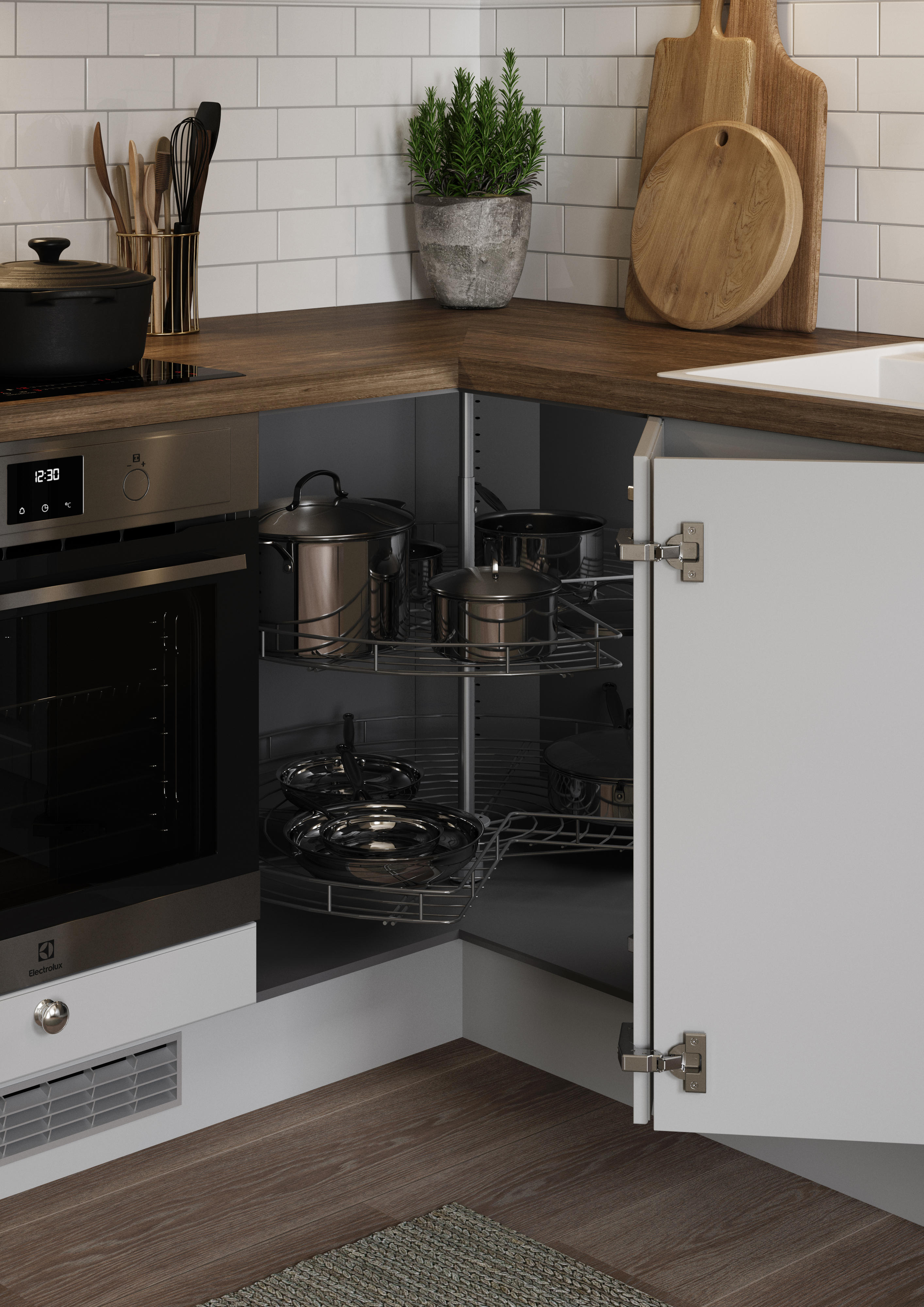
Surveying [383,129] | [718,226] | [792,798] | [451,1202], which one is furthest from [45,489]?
[383,129]

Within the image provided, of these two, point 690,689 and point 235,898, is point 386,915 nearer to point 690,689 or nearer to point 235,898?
point 235,898

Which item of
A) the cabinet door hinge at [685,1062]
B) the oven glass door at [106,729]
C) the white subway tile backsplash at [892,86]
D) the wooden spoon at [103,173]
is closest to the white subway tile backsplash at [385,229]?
the wooden spoon at [103,173]

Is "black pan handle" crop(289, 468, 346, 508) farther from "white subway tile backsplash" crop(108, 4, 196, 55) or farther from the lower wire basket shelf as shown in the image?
"white subway tile backsplash" crop(108, 4, 196, 55)

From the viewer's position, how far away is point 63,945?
2174 millimetres

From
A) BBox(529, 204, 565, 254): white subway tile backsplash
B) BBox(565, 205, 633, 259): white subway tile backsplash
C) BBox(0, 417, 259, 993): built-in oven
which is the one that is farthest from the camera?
BBox(529, 204, 565, 254): white subway tile backsplash

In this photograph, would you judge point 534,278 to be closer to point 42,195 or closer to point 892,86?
point 892,86

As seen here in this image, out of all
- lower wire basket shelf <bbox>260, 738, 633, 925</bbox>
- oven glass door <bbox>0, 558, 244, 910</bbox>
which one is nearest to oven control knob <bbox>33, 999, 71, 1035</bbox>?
oven glass door <bbox>0, 558, 244, 910</bbox>

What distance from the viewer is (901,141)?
270 centimetres

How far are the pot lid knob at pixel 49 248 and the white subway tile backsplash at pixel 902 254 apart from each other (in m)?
1.39

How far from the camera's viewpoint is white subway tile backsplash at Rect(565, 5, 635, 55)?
305 cm

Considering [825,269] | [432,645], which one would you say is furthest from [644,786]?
[825,269]

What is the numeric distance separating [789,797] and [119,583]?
925 millimetres

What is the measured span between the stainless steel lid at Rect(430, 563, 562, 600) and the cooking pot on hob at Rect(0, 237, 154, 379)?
62cm

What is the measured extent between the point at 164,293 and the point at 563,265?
3.01 ft
